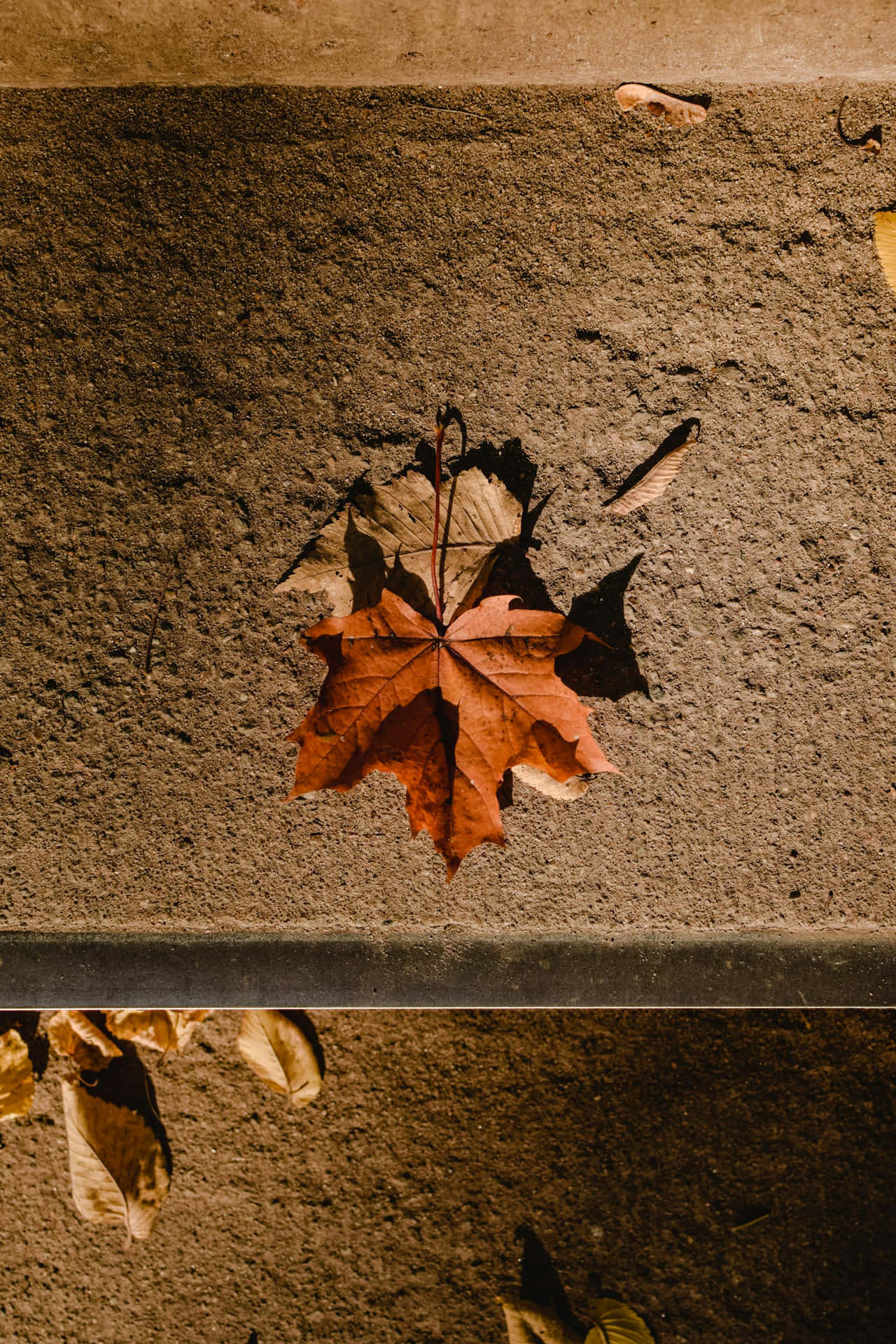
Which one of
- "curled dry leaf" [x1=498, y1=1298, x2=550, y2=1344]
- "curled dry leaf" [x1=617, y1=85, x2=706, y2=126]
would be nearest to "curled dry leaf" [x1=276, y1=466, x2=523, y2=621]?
"curled dry leaf" [x1=617, y1=85, x2=706, y2=126]

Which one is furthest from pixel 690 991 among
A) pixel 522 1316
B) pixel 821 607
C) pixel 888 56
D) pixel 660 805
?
pixel 888 56

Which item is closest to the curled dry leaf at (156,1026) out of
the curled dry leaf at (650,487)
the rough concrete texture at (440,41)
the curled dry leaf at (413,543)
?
the curled dry leaf at (413,543)

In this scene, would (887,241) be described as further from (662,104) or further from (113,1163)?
(113,1163)

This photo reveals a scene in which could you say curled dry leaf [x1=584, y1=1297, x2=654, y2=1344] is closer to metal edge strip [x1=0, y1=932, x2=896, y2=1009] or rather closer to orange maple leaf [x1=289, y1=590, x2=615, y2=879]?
metal edge strip [x1=0, y1=932, x2=896, y2=1009]

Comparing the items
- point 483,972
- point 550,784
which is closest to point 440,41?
point 550,784

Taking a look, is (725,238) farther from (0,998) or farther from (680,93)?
(0,998)
